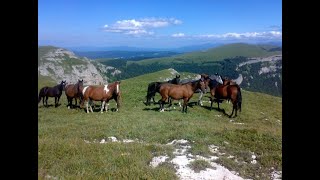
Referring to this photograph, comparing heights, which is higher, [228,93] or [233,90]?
[233,90]

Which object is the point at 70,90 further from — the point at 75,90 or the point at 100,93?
the point at 100,93

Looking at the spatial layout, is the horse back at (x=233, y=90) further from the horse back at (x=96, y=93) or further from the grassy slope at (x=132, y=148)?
the horse back at (x=96, y=93)

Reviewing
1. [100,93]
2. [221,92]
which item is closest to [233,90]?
[221,92]

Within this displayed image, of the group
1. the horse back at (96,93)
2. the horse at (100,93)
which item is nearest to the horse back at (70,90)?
the horse at (100,93)

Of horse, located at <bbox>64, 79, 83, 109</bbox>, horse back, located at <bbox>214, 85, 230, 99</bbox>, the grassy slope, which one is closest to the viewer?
the grassy slope

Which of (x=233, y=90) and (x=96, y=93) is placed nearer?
(x=233, y=90)

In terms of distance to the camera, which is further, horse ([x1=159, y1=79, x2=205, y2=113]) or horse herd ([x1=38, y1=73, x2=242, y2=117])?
horse herd ([x1=38, y1=73, x2=242, y2=117])

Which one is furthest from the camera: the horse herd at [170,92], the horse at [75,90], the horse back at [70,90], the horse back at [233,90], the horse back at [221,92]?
the horse back at [70,90]

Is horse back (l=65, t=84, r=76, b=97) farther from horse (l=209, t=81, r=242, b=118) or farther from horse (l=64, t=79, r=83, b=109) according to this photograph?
horse (l=209, t=81, r=242, b=118)

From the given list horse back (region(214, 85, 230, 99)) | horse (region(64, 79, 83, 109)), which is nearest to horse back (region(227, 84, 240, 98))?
horse back (region(214, 85, 230, 99))

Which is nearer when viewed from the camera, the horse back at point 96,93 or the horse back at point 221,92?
the horse back at point 96,93

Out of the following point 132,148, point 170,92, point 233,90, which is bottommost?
point 132,148

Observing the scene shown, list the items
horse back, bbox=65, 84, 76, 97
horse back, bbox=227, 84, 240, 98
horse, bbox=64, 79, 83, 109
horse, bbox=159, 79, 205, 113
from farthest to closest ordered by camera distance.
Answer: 1. horse back, bbox=65, 84, 76, 97
2. horse, bbox=64, 79, 83, 109
3. horse back, bbox=227, 84, 240, 98
4. horse, bbox=159, 79, 205, 113
